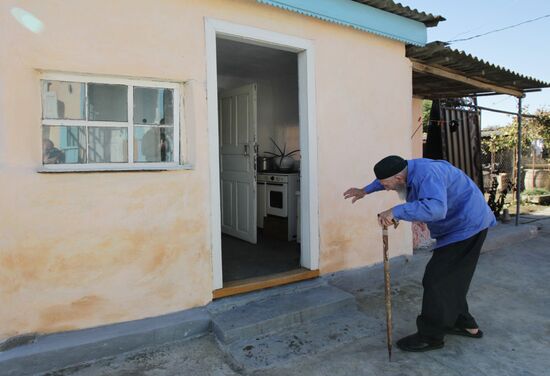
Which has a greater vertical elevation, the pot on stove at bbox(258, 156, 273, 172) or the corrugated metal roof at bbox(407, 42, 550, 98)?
the corrugated metal roof at bbox(407, 42, 550, 98)

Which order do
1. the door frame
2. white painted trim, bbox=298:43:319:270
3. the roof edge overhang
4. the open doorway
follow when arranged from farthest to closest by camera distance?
1. the open doorway
2. white painted trim, bbox=298:43:319:270
3. the roof edge overhang
4. the door frame

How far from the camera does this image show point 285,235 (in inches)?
238

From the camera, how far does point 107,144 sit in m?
3.37

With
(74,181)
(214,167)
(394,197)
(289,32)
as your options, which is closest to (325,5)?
(289,32)

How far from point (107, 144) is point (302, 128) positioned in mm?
2015

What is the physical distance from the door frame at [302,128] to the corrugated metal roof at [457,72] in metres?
1.77

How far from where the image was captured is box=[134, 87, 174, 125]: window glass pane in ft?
11.4

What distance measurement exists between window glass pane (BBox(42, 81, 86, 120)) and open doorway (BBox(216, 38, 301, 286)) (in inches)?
86.5

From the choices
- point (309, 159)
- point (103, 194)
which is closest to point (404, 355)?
point (309, 159)

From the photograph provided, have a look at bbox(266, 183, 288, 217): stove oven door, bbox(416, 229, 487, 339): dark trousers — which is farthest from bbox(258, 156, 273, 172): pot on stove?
bbox(416, 229, 487, 339): dark trousers

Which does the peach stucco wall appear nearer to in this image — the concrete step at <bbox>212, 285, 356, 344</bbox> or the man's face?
the concrete step at <bbox>212, 285, 356, 344</bbox>

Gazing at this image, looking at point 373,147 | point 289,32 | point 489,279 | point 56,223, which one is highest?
point 289,32

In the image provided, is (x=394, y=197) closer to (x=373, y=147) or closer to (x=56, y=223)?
(x=373, y=147)

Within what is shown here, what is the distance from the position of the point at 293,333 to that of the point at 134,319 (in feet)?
4.53
